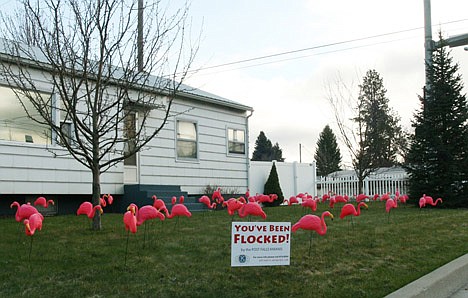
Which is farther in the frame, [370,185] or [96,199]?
[370,185]

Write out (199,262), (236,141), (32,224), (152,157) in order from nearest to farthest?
(32,224) < (199,262) < (152,157) < (236,141)

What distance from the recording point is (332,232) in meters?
9.80

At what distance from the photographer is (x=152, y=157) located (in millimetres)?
16391

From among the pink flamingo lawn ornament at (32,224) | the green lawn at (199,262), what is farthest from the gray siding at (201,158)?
the pink flamingo lawn ornament at (32,224)

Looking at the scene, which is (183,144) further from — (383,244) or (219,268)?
(219,268)

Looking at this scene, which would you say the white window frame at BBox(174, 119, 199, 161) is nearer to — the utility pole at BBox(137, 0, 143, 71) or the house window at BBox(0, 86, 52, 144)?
the house window at BBox(0, 86, 52, 144)

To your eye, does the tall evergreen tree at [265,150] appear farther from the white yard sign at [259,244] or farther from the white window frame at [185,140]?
the white yard sign at [259,244]

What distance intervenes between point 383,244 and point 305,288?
123 inches

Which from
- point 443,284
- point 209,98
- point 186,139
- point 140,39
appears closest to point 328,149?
point 209,98

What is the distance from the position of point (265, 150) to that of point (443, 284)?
6728cm

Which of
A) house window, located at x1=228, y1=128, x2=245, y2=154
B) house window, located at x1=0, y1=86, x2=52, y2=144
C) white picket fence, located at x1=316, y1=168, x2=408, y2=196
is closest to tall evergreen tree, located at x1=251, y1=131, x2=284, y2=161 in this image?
white picket fence, located at x1=316, y1=168, x2=408, y2=196

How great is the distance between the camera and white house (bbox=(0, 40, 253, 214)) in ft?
41.7

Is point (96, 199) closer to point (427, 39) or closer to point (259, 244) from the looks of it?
point (259, 244)

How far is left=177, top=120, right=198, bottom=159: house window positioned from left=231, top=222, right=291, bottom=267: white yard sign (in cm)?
1139
